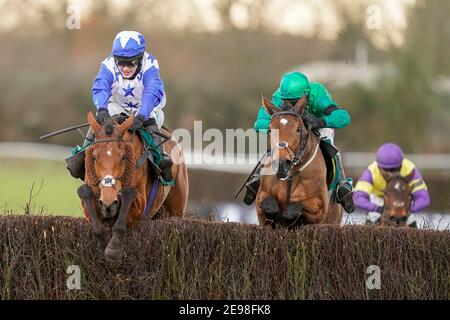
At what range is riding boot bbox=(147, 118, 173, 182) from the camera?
25.6 feet

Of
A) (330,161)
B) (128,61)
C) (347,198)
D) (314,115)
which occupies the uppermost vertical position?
(128,61)

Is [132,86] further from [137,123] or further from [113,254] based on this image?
[113,254]

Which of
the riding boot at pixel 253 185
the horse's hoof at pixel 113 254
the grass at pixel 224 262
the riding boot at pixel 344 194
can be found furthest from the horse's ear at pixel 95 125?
the riding boot at pixel 344 194

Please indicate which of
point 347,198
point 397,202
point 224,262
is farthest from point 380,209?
point 224,262

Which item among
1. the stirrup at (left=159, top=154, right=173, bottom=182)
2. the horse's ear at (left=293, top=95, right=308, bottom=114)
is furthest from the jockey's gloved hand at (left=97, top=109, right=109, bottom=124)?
the horse's ear at (left=293, top=95, right=308, bottom=114)

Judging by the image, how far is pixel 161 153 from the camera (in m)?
7.92

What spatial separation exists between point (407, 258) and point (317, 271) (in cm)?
60

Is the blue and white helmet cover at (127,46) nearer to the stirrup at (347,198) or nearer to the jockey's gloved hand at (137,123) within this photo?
the jockey's gloved hand at (137,123)

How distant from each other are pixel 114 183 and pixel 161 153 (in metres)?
1.15

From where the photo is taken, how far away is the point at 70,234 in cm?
693

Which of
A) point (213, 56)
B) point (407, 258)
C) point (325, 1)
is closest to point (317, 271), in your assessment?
point (407, 258)

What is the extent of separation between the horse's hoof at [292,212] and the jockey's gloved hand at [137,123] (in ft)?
4.30

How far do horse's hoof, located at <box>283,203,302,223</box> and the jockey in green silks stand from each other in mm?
441

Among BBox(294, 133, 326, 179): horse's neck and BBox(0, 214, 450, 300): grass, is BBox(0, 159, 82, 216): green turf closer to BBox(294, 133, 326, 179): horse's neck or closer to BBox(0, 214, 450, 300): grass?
BBox(294, 133, 326, 179): horse's neck
